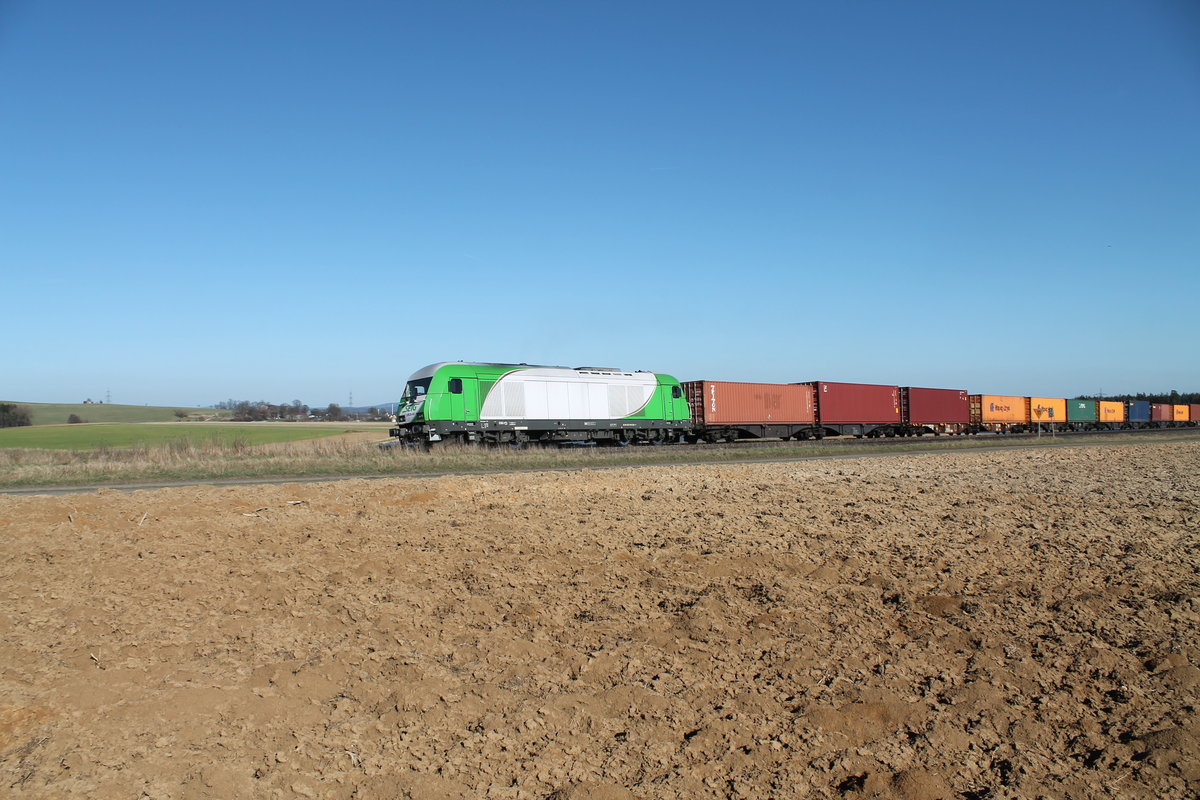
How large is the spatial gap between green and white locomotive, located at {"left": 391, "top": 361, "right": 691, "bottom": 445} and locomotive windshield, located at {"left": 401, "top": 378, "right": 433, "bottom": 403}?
0.03 meters

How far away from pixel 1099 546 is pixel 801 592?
4.47 metres

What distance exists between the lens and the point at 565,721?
17.7 ft

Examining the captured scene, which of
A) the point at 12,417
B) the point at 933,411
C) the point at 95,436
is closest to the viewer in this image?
the point at 933,411

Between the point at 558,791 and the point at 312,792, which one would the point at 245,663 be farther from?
the point at 558,791

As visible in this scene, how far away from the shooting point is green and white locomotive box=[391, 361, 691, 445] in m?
30.1

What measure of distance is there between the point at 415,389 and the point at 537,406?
5.47 meters

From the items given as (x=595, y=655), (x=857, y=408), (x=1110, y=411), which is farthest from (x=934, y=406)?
(x=595, y=655)

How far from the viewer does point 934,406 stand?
50.4m

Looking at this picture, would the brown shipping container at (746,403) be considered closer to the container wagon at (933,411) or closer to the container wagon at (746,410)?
the container wagon at (746,410)

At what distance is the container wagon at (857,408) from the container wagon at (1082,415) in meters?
24.4

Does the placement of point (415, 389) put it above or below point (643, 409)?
above

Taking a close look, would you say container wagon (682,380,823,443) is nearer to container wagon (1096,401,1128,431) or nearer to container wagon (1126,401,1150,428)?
container wagon (1096,401,1128,431)

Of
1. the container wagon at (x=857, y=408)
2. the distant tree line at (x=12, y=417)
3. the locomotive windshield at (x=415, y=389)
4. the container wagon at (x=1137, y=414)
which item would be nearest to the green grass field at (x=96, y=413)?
the distant tree line at (x=12, y=417)

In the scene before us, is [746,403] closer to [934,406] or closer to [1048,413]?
[934,406]
